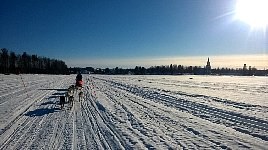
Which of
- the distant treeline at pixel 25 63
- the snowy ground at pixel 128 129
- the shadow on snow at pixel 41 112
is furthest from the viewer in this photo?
the distant treeline at pixel 25 63

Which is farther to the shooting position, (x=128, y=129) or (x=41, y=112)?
(x=41, y=112)

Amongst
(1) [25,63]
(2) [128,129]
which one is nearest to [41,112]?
(2) [128,129]

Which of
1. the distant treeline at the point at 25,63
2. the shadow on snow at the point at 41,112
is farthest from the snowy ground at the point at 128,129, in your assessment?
the distant treeline at the point at 25,63

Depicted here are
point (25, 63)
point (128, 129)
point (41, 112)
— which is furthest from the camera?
point (25, 63)

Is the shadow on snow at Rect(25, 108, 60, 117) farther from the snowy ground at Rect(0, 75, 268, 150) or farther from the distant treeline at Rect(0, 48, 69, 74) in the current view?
the distant treeline at Rect(0, 48, 69, 74)

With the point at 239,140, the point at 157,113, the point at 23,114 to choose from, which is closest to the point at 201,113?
the point at 157,113

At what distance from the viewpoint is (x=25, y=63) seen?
490 ft

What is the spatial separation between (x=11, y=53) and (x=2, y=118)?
131 meters

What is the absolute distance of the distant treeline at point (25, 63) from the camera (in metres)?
123

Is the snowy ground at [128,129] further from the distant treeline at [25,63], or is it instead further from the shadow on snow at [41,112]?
the distant treeline at [25,63]

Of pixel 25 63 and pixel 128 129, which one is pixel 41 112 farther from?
pixel 25 63

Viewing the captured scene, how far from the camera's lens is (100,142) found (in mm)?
8797

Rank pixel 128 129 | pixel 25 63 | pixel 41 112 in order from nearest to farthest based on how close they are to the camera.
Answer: pixel 128 129
pixel 41 112
pixel 25 63

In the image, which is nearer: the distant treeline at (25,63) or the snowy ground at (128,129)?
the snowy ground at (128,129)
